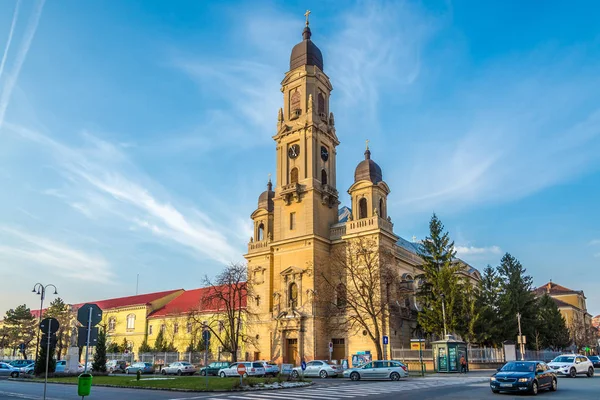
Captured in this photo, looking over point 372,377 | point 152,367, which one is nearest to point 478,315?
point 372,377

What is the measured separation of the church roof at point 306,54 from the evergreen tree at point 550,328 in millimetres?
41814

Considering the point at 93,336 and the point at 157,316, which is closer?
the point at 93,336

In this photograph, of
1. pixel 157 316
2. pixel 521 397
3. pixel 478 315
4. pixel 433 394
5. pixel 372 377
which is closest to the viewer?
pixel 521 397

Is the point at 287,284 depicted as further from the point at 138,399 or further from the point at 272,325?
the point at 138,399

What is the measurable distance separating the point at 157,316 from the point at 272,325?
3035 centimetres

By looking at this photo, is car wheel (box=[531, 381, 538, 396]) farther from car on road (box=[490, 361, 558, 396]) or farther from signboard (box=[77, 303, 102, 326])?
signboard (box=[77, 303, 102, 326])

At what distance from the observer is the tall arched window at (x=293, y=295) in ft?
177

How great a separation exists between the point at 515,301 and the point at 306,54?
38851mm

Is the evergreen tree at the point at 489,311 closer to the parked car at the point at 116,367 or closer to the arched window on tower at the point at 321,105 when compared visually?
the arched window on tower at the point at 321,105

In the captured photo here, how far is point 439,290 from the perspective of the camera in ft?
165

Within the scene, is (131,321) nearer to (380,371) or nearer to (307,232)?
(307,232)

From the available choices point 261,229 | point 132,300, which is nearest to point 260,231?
point 261,229

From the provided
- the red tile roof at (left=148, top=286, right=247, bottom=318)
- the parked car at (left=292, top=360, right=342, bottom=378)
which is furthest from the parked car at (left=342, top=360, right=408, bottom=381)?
the red tile roof at (left=148, top=286, right=247, bottom=318)

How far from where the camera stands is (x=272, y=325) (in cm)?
5519
